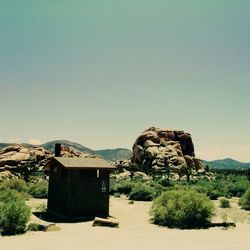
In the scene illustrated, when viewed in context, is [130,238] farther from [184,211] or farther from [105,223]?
[184,211]

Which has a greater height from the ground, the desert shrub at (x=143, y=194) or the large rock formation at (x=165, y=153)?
the large rock formation at (x=165, y=153)

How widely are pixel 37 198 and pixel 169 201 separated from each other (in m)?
18.9

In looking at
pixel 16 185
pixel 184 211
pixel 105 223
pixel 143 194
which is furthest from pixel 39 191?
pixel 184 211

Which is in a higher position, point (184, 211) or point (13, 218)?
point (184, 211)

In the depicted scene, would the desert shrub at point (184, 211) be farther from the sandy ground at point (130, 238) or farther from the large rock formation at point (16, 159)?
the large rock formation at point (16, 159)

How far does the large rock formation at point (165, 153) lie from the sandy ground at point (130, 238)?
63263mm

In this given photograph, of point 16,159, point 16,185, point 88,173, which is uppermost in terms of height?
point 16,159

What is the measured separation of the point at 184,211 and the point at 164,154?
240 ft

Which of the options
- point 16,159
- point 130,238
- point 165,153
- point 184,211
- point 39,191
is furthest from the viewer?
point 165,153

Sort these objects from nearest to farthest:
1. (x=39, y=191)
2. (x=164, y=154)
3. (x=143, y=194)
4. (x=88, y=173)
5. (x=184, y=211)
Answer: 1. (x=184, y=211)
2. (x=88, y=173)
3. (x=143, y=194)
4. (x=39, y=191)
5. (x=164, y=154)

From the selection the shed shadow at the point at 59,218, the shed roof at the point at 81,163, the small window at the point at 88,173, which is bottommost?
the shed shadow at the point at 59,218

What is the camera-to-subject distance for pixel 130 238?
706 inches

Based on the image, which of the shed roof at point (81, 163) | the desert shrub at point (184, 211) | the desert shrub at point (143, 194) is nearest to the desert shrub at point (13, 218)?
the shed roof at point (81, 163)

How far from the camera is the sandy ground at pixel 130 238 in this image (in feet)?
52.7
